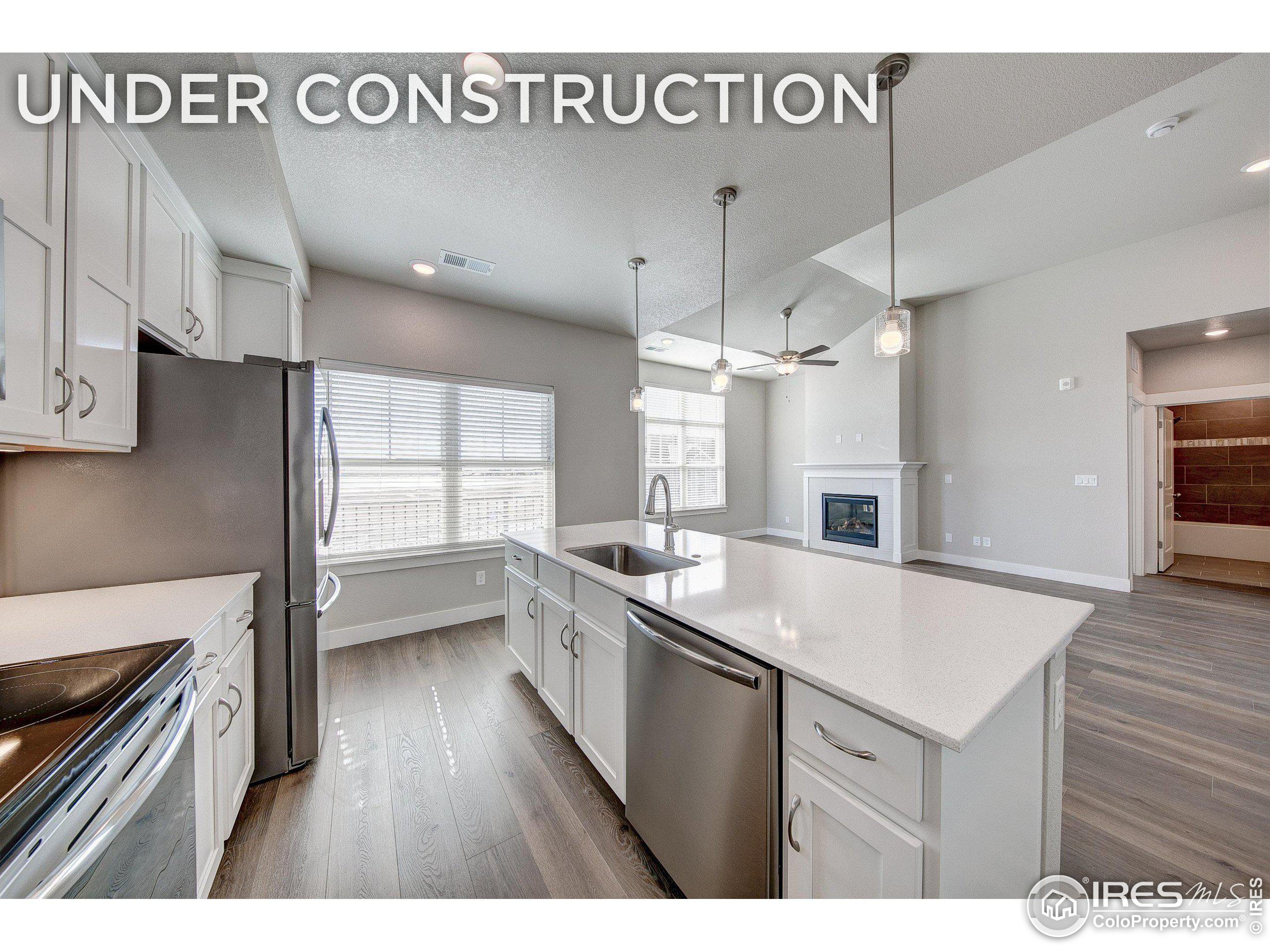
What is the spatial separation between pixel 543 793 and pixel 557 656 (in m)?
0.52

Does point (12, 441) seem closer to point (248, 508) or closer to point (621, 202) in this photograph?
point (248, 508)

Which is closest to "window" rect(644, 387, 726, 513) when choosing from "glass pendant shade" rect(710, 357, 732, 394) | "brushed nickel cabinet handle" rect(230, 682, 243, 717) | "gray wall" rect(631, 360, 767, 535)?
"gray wall" rect(631, 360, 767, 535)

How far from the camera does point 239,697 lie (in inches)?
60.5

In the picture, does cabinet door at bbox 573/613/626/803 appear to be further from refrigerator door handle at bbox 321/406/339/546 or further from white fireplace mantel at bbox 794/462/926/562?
white fireplace mantel at bbox 794/462/926/562

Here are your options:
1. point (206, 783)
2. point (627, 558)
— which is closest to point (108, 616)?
point (206, 783)

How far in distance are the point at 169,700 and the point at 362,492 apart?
2504mm

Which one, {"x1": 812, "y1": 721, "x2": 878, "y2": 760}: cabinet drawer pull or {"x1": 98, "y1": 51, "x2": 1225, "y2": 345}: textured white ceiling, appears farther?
{"x1": 98, "y1": 51, "x2": 1225, "y2": 345}: textured white ceiling

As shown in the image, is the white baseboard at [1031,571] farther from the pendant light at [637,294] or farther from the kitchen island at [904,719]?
the pendant light at [637,294]

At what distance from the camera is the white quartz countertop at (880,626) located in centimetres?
83

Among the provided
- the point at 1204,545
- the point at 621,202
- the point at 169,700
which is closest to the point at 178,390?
the point at 169,700

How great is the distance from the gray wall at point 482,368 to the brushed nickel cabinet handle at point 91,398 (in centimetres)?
190

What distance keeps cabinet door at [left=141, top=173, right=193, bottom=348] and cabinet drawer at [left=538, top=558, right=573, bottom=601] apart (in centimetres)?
→ 181

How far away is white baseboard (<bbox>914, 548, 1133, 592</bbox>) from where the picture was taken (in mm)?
4293

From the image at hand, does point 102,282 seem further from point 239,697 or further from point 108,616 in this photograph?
point 239,697
